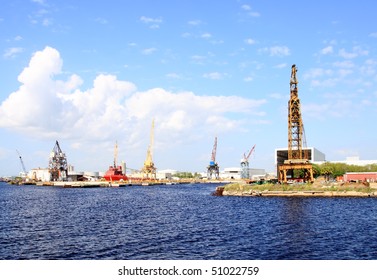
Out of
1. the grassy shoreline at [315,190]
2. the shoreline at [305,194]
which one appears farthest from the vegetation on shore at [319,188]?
the shoreline at [305,194]

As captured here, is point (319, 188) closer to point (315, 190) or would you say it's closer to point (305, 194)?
point (315, 190)

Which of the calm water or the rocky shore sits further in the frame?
the rocky shore

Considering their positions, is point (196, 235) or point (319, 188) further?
point (319, 188)

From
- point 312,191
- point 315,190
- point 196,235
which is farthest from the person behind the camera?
point 315,190

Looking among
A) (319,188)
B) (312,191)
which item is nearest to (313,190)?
(312,191)

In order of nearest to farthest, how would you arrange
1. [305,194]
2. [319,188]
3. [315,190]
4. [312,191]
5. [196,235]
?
[196,235] → [312,191] → [315,190] → [305,194] → [319,188]

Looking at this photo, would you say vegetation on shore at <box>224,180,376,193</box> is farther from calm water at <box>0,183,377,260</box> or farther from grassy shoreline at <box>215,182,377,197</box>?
calm water at <box>0,183,377,260</box>

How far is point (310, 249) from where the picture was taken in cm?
3934

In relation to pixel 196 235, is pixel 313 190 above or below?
above

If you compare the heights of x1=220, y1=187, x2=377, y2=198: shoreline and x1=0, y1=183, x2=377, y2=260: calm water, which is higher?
x1=220, y1=187, x2=377, y2=198: shoreline

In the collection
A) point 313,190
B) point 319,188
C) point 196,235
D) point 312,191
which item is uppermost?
point 319,188

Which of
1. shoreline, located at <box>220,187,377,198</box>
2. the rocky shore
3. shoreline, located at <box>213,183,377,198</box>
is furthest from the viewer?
the rocky shore

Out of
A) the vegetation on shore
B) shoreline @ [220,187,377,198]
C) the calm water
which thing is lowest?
the calm water

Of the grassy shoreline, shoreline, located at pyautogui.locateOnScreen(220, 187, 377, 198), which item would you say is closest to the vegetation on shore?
the grassy shoreline
